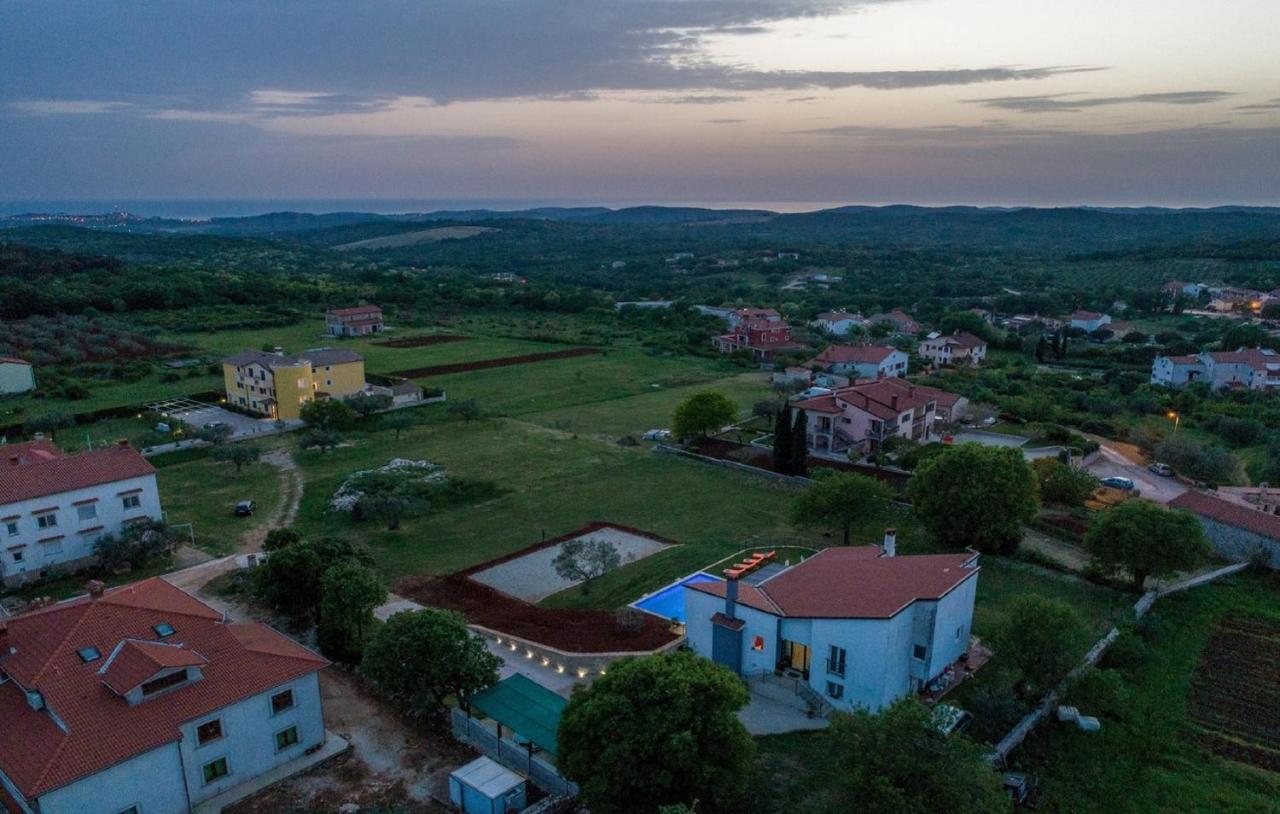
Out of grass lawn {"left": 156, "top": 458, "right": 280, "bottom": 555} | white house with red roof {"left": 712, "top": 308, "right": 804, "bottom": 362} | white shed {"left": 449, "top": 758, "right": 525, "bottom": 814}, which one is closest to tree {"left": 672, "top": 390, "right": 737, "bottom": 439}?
grass lawn {"left": 156, "top": 458, "right": 280, "bottom": 555}

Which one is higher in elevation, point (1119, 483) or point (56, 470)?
point (56, 470)

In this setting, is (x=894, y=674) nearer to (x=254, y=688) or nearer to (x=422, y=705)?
(x=422, y=705)

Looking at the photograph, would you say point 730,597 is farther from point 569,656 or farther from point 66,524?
point 66,524

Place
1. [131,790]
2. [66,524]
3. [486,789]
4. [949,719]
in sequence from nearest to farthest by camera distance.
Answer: [131,790]
[486,789]
[949,719]
[66,524]

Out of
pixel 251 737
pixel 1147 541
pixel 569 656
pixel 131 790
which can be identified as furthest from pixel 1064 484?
pixel 131 790

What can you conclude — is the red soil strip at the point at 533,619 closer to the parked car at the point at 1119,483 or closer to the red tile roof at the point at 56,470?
the red tile roof at the point at 56,470

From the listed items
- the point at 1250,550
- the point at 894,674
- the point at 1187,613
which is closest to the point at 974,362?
the point at 1250,550
